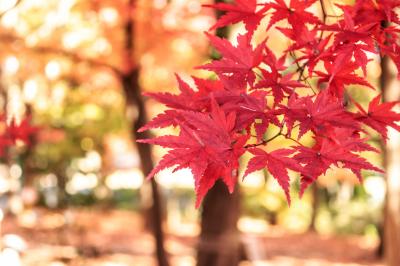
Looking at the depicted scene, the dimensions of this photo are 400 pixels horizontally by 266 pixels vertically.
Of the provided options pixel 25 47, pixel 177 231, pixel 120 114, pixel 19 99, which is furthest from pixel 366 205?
pixel 25 47

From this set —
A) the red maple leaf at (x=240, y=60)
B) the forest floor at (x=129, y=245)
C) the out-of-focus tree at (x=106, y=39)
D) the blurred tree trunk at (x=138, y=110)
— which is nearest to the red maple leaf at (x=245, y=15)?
the red maple leaf at (x=240, y=60)

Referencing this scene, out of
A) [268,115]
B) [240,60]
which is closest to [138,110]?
[240,60]

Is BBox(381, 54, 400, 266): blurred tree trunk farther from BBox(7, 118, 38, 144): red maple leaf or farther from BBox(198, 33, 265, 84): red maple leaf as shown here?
BBox(198, 33, 265, 84): red maple leaf

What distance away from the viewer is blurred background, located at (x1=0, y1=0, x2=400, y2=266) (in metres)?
5.68

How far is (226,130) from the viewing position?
1458mm

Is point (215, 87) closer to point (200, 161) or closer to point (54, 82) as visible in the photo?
point (200, 161)

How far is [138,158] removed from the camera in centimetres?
1038

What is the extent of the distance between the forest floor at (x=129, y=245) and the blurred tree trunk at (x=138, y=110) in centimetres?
127

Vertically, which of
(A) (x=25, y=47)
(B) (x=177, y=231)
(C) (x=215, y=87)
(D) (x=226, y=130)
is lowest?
(B) (x=177, y=231)

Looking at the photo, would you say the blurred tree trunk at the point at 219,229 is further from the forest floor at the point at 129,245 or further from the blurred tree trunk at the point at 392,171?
the forest floor at the point at 129,245

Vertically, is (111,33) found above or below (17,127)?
above

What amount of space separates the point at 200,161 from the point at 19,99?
1059cm

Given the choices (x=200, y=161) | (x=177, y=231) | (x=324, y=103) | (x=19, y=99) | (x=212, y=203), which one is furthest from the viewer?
(x=177, y=231)

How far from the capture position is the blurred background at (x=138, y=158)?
224 inches
